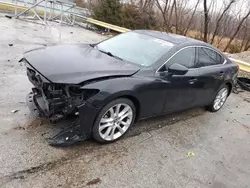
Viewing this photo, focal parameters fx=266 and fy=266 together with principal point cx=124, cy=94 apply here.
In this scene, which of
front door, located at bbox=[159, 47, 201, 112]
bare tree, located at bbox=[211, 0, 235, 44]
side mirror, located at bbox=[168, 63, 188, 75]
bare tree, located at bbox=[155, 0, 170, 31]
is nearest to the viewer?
side mirror, located at bbox=[168, 63, 188, 75]

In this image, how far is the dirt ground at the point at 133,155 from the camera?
10.0 ft

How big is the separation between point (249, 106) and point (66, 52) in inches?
192

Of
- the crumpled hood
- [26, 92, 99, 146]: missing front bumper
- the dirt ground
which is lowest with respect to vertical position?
the dirt ground

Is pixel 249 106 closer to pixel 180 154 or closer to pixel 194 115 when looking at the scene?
pixel 194 115

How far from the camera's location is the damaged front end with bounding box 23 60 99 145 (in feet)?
11.0

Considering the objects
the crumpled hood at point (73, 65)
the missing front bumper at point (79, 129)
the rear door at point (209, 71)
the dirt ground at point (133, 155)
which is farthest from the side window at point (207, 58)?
the missing front bumper at point (79, 129)

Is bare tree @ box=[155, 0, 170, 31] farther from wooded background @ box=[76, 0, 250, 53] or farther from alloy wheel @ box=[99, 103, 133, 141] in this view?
alloy wheel @ box=[99, 103, 133, 141]

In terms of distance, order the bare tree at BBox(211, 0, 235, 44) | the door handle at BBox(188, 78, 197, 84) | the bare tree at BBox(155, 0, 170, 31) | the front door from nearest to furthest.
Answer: the front door → the door handle at BBox(188, 78, 197, 84) → the bare tree at BBox(211, 0, 235, 44) → the bare tree at BBox(155, 0, 170, 31)

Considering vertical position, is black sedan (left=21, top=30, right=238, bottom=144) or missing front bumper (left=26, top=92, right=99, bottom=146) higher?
black sedan (left=21, top=30, right=238, bottom=144)

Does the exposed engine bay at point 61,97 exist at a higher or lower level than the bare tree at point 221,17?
lower

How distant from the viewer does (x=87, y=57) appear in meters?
4.09

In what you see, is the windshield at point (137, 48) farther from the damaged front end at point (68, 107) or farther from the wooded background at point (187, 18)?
the wooded background at point (187, 18)

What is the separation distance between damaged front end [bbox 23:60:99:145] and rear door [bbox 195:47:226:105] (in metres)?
2.37

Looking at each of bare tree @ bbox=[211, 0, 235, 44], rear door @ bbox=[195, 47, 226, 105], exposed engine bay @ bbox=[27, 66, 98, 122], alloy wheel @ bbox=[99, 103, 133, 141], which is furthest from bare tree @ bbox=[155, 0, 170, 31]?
exposed engine bay @ bbox=[27, 66, 98, 122]
